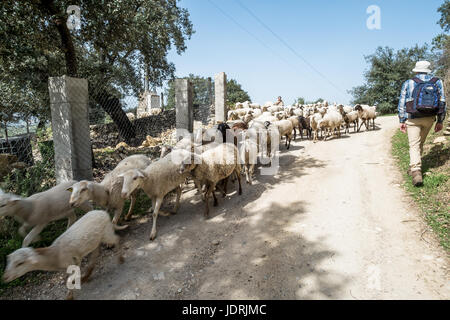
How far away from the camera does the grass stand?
13.1ft

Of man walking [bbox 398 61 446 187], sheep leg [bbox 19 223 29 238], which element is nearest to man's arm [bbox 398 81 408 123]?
man walking [bbox 398 61 446 187]

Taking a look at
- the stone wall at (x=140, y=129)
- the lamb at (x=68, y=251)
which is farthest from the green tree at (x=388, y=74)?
the lamb at (x=68, y=251)

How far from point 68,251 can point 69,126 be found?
10.3ft

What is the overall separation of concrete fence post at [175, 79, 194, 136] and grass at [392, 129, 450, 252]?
583cm

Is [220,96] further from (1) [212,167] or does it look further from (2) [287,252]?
(2) [287,252]

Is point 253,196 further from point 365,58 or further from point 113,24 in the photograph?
point 365,58

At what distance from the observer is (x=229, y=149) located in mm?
5656

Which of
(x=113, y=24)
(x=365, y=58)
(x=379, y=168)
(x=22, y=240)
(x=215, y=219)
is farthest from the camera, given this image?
(x=365, y=58)

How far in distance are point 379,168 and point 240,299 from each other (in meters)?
5.84

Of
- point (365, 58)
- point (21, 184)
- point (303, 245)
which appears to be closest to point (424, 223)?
point (303, 245)

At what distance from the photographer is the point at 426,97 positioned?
513 cm

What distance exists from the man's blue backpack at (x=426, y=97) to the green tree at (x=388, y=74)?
79.5ft

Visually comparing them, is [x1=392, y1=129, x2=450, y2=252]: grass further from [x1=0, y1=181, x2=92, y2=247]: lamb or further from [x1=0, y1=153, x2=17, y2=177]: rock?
[x1=0, y1=153, x2=17, y2=177]: rock

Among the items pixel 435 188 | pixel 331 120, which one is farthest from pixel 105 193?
pixel 331 120
